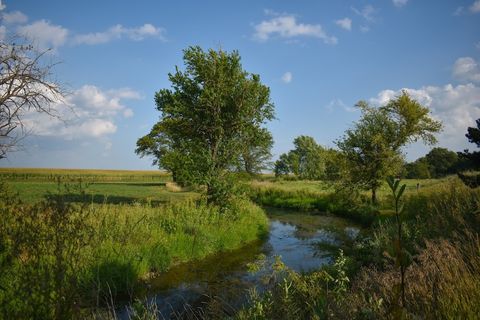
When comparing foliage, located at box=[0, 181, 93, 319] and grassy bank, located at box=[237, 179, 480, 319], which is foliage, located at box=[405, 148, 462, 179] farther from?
foliage, located at box=[0, 181, 93, 319]

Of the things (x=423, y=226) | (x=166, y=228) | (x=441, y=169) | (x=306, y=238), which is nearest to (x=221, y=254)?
(x=166, y=228)

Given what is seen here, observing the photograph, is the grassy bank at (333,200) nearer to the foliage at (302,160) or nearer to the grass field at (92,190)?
the grass field at (92,190)

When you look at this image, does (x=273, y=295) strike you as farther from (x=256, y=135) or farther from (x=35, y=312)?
(x=256, y=135)

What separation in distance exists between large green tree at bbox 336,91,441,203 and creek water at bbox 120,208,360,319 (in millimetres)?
5035

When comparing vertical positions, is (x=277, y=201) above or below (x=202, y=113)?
below

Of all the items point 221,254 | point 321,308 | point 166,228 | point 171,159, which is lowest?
point 221,254

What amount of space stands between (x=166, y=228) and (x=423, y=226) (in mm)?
10431

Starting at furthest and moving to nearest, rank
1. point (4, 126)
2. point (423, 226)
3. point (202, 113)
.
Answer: point (202, 113) → point (423, 226) → point (4, 126)

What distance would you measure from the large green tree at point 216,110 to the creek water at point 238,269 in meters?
4.63

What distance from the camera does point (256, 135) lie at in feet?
69.4

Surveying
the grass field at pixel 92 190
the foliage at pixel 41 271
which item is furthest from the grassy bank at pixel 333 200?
the foliage at pixel 41 271

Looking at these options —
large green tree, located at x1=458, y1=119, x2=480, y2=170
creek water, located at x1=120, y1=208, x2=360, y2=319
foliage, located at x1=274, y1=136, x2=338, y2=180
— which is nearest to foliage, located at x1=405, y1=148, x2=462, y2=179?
foliage, located at x1=274, y1=136, x2=338, y2=180

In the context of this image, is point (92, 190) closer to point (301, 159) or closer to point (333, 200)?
point (333, 200)

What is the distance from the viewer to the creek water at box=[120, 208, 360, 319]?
9125mm
